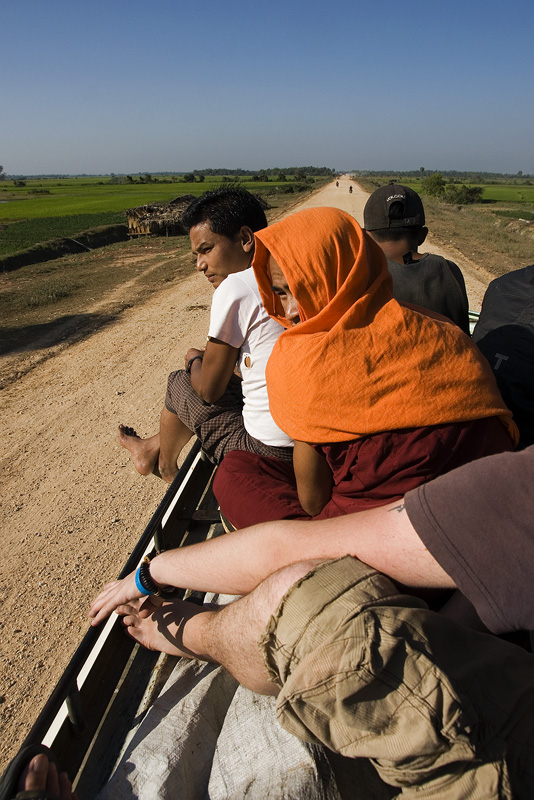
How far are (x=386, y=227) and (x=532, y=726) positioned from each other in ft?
8.78

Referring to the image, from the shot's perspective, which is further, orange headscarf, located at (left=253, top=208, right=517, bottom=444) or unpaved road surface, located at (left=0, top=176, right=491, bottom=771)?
unpaved road surface, located at (left=0, top=176, right=491, bottom=771)

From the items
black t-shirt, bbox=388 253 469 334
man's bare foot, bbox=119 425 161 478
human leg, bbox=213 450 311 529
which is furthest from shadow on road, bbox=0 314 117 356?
human leg, bbox=213 450 311 529

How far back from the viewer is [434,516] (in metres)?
1.31

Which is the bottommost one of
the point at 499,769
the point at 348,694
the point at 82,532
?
the point at 82,532

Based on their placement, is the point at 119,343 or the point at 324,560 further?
the point at 119,343

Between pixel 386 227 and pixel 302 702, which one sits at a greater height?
pixel 386 227

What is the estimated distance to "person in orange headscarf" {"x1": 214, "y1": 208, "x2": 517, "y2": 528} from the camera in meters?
1.53

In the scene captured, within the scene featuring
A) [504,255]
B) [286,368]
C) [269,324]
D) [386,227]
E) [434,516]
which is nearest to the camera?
[434,516]

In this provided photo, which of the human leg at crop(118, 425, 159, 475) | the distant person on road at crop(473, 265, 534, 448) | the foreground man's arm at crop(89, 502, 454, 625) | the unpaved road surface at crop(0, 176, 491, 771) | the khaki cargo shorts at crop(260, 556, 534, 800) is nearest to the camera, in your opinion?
the khaki cargo shorts at crop(260, 556, 534, 800)

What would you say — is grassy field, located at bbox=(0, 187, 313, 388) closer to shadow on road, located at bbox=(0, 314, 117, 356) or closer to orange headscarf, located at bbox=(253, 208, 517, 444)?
shadow on road, located at bbox=(0, 314, 117, 356)

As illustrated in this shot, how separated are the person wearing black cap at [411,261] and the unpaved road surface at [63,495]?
222 cm

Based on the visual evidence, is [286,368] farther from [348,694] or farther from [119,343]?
[119,343]

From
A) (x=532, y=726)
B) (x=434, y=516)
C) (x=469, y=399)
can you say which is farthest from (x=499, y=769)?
(x=469, y=399)

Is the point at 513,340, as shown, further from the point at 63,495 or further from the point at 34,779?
the point at 63,495
